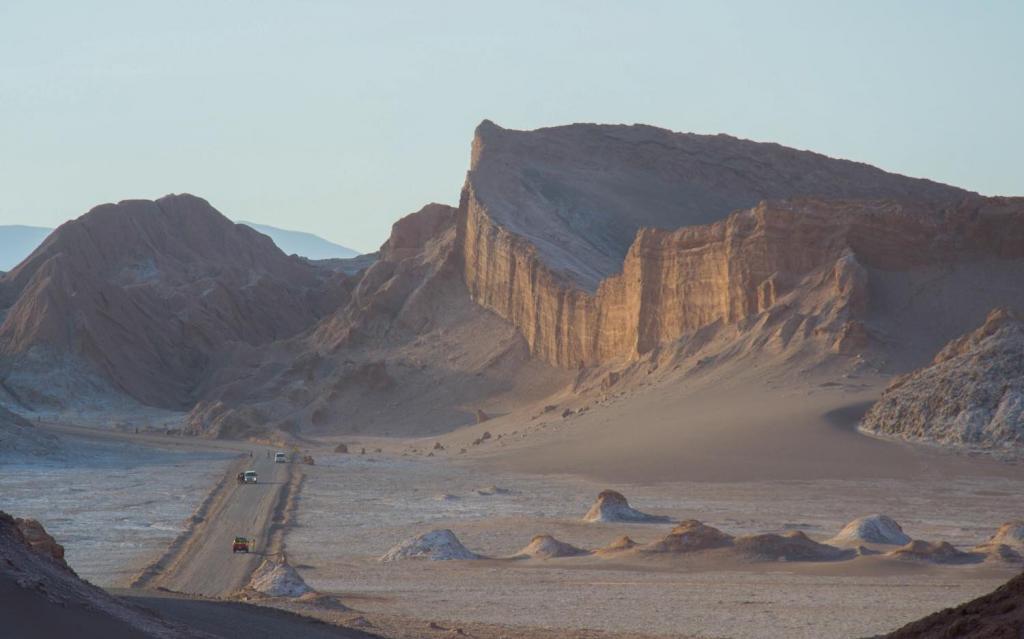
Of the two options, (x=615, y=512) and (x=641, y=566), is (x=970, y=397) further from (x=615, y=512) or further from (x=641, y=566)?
(x=641, y=566)

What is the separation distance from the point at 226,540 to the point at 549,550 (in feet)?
25.1

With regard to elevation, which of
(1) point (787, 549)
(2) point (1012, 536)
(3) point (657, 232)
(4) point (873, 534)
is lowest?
(1) point (787, 549)

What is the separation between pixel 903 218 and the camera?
52.5 m

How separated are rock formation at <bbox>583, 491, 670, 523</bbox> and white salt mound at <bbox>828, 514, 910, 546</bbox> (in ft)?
19.2

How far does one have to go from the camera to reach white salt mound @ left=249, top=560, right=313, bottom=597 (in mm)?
21406

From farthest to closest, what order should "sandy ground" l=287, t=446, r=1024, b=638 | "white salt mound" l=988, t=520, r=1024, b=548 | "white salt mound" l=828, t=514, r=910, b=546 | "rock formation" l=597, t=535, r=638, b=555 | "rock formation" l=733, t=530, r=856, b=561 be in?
1. "rock formation" l=597, t=535, r=638, b=555
2. "white salt mound" l=828, t=514, r=910, b=546
3. "rock formation" l=733, t=530, r=856, b=561
4. "white salt mound" l=988, t=520, r=1024, b=548
5. "sandy ground" l=287, t=446, r=1024, b=638

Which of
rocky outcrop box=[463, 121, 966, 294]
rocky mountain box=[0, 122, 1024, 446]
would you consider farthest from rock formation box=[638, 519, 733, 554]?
rocky outcrop box=[463, 121, 966, 294]

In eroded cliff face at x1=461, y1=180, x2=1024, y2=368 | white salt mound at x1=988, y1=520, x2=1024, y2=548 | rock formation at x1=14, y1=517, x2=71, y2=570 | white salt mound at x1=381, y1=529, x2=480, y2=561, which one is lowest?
white salt mound at x1=381, y1=529, x2=480, y2=561

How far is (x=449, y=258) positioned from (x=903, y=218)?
33.6 meters

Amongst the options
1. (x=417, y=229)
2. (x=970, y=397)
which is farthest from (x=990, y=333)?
(x=417, y=229)

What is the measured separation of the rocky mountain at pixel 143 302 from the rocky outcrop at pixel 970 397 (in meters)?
48.8

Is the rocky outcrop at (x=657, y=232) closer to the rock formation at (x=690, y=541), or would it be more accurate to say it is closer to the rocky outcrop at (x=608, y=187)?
the rocky outcrop at (x=608, y=187)

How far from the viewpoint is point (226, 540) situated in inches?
1233

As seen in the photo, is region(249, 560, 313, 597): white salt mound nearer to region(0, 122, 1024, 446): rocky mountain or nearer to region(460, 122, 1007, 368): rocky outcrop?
region(0, 122, 1024, 446): rocky mountain
